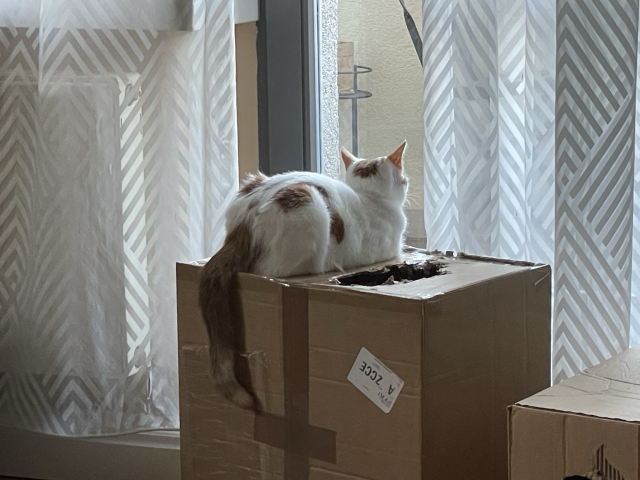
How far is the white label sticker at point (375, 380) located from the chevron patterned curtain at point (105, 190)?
60 cm

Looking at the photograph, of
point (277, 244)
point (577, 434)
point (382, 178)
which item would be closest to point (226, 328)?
point (277, 244)

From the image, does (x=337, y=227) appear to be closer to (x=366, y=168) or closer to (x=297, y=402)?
(x=366, y=168)

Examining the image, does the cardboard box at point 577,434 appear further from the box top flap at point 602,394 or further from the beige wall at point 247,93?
the beige wall at point 247,93

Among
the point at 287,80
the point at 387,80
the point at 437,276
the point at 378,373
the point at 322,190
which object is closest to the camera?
the point at 378,373

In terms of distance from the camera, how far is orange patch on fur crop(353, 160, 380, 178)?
4.21ft

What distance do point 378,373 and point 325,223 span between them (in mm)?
265

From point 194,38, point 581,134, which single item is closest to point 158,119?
point 194,38

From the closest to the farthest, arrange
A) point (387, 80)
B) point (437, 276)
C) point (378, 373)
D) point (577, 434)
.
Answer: point (577, 434)
point (378, 373)
point (437, 276)
point (387, 80)

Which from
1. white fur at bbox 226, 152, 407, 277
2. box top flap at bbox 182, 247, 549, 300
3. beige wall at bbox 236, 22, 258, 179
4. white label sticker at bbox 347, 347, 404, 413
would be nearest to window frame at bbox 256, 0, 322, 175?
beige wall at bbox 236, 22, 258, 179

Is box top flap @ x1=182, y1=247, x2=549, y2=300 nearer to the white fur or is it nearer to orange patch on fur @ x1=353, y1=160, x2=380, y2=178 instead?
the white fur

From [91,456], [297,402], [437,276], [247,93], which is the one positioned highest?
[247,93]

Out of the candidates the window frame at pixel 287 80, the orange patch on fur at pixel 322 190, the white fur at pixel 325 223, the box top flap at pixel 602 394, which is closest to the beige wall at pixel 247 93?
the window frame at pixel 287 80

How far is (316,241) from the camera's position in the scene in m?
1.12

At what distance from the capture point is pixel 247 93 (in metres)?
1.66
